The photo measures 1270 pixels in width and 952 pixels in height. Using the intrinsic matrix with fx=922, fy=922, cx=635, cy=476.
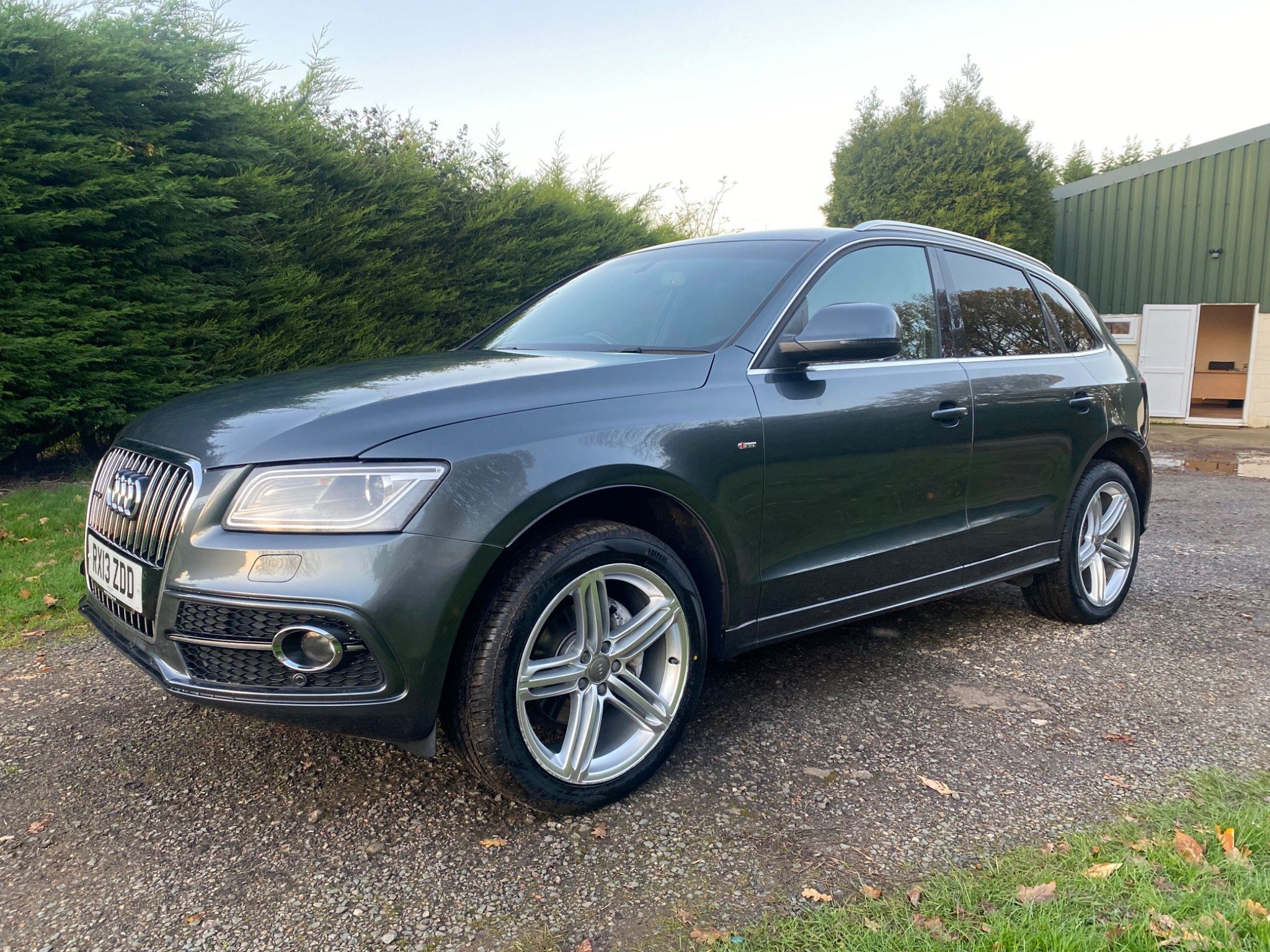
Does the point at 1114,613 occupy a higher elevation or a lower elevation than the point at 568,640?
lower

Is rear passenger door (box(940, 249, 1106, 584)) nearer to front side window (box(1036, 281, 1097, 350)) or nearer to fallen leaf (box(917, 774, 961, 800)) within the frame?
front side window (box(1036, 281, 1097, 350))

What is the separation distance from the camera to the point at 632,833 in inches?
98.7

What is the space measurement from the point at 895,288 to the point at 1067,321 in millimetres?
1334

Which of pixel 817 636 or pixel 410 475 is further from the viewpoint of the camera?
pixel 817 636

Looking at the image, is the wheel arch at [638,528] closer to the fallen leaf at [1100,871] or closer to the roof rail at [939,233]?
the fallen leaf at [1100,871]

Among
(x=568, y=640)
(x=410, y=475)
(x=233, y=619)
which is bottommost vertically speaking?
(x=568, y=640)

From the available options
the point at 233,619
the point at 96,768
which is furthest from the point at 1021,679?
the point at 96,768

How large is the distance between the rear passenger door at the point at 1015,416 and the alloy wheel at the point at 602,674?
5.05 feet

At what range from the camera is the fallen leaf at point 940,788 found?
270 cm

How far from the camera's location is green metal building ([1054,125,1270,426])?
15.3m

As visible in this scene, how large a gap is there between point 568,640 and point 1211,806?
187 centimetres

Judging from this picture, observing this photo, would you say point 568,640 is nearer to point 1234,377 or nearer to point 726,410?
point 726,410

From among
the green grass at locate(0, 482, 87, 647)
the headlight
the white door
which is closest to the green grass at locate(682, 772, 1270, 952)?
the headlight

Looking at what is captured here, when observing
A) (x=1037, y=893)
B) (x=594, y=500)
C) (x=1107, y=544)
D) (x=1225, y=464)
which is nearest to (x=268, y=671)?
(x=594, y=500)
